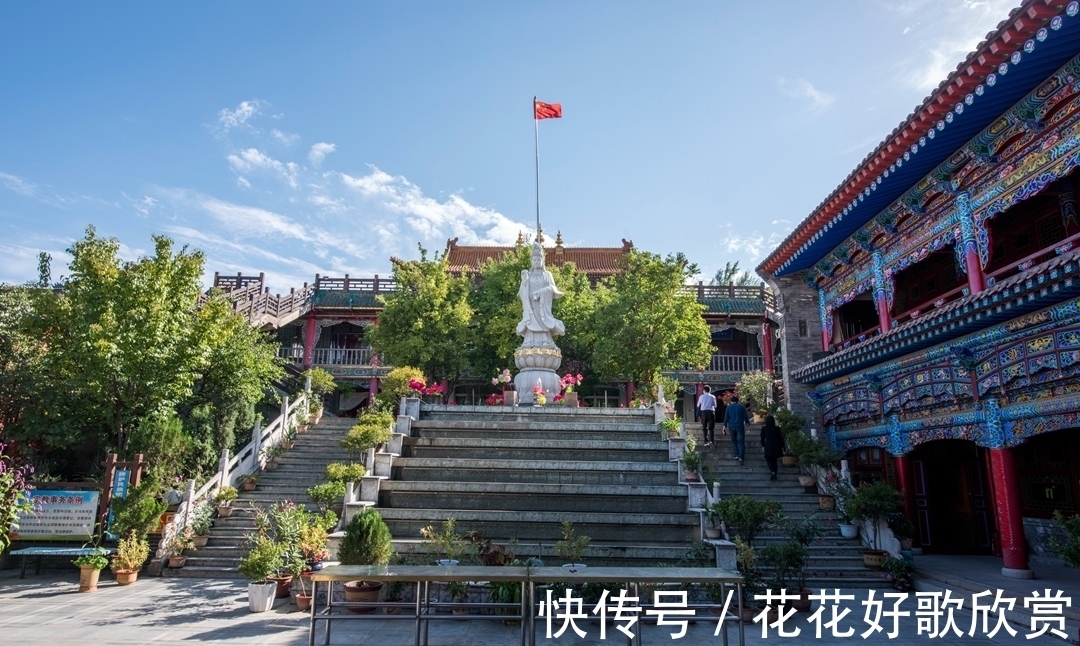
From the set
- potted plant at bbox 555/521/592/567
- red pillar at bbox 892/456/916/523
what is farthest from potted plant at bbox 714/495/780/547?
red pillar at bbox 892/456/916/523

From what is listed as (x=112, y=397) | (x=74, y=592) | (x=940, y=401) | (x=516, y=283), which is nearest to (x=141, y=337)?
(x=112, y=397)

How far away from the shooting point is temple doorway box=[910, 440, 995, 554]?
40.7 feet

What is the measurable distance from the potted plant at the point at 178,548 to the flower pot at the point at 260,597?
130 inches

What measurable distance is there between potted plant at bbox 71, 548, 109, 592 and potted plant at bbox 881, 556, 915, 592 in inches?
439

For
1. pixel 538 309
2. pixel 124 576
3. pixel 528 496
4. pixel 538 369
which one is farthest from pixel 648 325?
pixel 124 576

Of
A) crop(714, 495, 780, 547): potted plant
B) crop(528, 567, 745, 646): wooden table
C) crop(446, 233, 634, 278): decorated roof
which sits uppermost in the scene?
crop(446, 233, 634, 278): decorated roof

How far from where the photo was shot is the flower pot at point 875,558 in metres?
9.84

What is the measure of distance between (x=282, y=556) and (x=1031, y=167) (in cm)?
1142

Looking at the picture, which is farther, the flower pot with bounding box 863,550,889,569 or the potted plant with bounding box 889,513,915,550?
the potted plant with bounding box 889,513,915,550

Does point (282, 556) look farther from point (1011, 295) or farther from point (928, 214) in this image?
point (928, 214)

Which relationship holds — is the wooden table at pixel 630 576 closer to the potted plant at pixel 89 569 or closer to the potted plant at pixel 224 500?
the potted plant at pixel 89 569

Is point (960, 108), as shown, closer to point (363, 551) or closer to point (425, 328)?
point (363, 551)

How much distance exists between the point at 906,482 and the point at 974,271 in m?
4.38

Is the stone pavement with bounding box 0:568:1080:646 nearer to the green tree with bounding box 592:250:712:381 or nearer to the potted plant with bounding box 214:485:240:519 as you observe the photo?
the potted plant with bounding box 214:485:240:519
